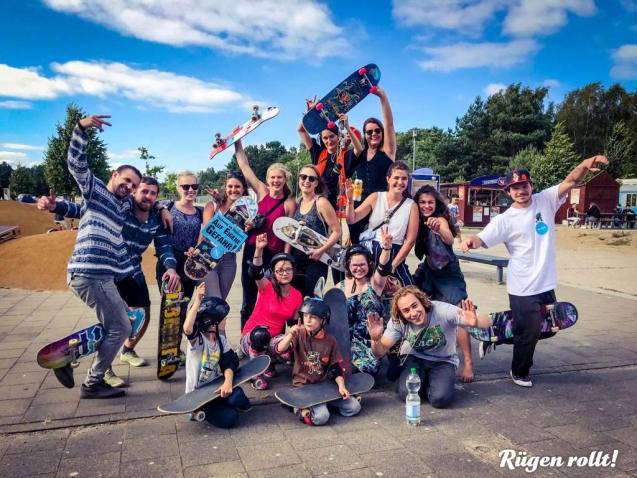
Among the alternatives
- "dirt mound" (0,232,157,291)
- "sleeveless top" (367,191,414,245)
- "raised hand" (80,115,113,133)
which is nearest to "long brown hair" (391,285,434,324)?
"sleeveless top" (367,191,414,245)

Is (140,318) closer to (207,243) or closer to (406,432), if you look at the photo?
(207,243)

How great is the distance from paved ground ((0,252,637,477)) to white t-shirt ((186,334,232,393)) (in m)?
0.29

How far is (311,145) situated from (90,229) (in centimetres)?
269

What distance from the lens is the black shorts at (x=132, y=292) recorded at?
4.22 metres

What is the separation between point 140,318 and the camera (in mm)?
4117

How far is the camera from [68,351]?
11.5 ft

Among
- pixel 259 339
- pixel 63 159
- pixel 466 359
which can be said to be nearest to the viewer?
pixel 259 339

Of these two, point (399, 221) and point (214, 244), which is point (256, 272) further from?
point (399, 221)

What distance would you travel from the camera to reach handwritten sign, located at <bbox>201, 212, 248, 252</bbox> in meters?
4.44

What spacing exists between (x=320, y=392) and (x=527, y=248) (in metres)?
2.27

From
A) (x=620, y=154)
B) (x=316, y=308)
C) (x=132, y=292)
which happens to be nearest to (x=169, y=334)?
(x=132, y=292)

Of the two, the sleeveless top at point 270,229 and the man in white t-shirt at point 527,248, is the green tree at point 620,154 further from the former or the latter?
the sleeveless top at point 270,229

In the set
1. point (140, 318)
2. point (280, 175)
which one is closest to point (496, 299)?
point (280, 175)

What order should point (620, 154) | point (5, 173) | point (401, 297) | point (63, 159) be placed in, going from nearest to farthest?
point (401, 297) < point (63, 159) < point (620, 154) < point (5, 173)
